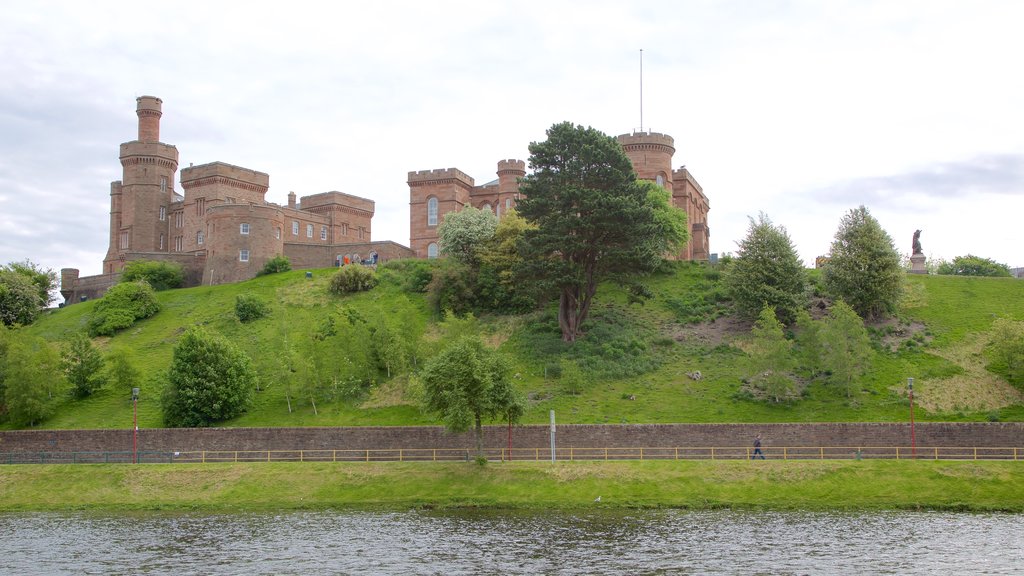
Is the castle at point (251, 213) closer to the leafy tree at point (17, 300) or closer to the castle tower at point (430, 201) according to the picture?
the castle tower at point (430, 201)

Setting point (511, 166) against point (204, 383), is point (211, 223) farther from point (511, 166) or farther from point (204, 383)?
point (204, 383)

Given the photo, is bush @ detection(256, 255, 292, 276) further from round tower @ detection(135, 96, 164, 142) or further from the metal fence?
the metal fence

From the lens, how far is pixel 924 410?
46.4 metres

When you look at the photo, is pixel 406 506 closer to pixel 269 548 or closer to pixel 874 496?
pixel 269 548

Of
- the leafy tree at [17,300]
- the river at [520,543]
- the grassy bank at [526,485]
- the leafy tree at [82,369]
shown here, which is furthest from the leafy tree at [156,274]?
the river at [520,543]

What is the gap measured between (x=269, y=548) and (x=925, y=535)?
20.9 meters

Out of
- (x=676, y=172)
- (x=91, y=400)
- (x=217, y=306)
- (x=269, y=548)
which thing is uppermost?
(x=676, y=172)

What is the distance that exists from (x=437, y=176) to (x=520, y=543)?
61189 millimetres

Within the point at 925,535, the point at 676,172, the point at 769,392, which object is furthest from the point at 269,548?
the point at 676,172

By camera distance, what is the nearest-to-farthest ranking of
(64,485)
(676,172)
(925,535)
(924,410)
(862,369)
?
(925,535)
(64,485)
(924,410)
(862,369)
(676,172)

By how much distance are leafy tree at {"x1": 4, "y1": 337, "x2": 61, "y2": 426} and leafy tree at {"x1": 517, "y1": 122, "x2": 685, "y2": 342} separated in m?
28.7

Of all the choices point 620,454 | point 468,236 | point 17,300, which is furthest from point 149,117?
point 620,454

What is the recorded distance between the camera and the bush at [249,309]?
68875mm

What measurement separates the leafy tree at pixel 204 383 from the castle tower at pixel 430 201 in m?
36.1
